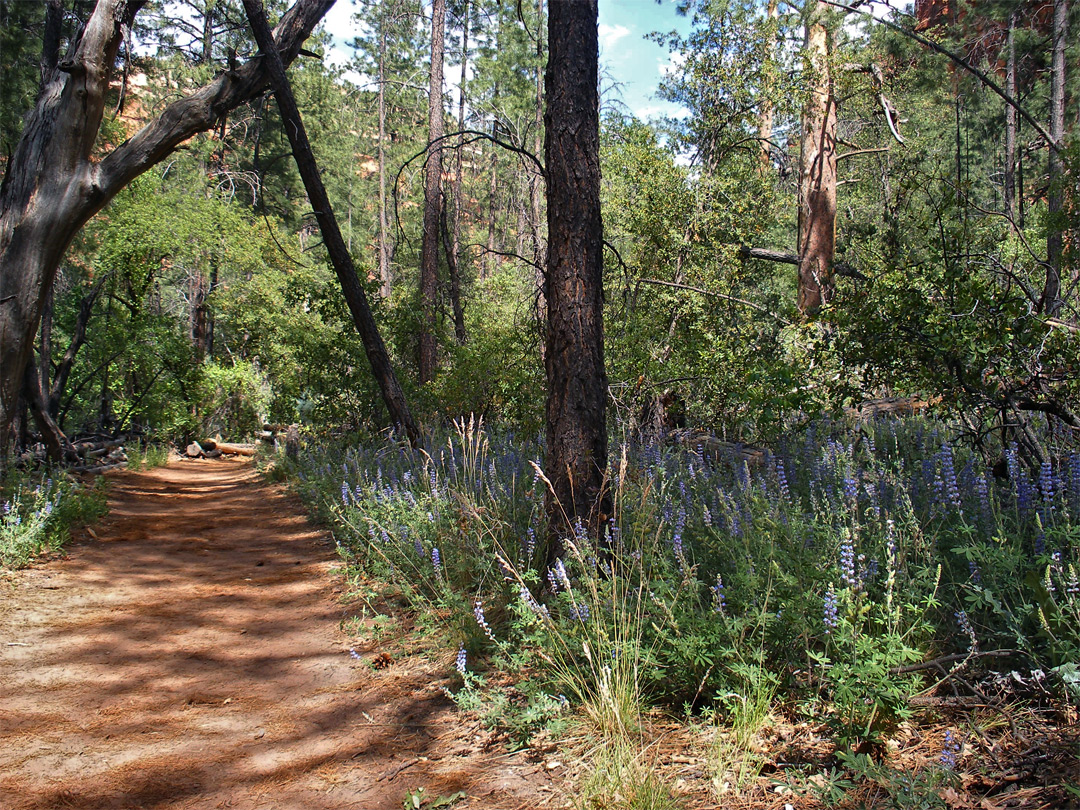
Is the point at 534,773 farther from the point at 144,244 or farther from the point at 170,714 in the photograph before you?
the point at 144,244

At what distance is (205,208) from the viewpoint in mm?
19047

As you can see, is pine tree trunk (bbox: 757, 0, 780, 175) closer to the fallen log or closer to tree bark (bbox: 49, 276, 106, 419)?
tree bark (bbox: 49, 276, 106, 419)

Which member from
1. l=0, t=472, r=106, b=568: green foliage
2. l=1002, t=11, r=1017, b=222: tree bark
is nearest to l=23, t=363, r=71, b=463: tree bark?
l=0, t=472, r=106, b=568: green foliage

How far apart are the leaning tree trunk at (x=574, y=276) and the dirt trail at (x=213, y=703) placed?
1.20 m

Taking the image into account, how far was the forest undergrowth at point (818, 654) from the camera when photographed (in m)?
2.18

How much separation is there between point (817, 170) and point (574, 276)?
28.9ft

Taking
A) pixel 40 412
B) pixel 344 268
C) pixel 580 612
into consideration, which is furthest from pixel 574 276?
pixel 40 412

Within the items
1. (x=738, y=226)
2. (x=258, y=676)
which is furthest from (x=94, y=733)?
(x=738, y=226)

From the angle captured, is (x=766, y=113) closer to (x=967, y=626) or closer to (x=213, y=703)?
(x=967, y=626)

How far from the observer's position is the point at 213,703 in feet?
11.3

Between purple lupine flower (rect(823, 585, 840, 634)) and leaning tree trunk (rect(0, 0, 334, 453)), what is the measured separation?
6.61 meters

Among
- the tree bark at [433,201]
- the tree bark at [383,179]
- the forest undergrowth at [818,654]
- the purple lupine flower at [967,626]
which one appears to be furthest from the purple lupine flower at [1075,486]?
the tree bark at [383,179]

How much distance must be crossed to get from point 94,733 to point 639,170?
9.73 metres

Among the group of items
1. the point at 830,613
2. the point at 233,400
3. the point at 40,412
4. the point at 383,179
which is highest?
the point at 383,179
